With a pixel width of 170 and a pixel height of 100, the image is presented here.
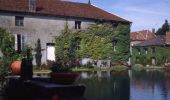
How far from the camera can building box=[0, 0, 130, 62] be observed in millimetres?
37250

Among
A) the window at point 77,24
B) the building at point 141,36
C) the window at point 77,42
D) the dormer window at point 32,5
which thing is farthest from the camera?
the building at point 141,36

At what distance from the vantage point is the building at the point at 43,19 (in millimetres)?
37250

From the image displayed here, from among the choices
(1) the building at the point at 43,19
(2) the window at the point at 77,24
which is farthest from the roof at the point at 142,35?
(2) the window at the point at 77,24

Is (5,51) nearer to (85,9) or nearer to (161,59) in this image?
(85,9)

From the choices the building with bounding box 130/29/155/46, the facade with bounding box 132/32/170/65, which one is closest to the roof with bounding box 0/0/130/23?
the facade with bounding box 132/32/170/65

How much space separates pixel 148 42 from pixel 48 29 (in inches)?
1277

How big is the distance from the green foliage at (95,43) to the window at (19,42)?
13.0ft

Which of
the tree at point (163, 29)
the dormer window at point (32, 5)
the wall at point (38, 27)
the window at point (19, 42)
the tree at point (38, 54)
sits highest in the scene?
the tree at point (163, 29)

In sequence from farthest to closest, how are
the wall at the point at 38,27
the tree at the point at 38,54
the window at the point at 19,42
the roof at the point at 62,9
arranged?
1. the tree at the point at 38,54
2. the roof at the point at 62,9
3. the wall at the point at 38,27
4. the window at the point at 19,42

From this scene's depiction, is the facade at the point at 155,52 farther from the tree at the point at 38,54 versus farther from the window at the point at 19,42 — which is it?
the window at the point at 19,42

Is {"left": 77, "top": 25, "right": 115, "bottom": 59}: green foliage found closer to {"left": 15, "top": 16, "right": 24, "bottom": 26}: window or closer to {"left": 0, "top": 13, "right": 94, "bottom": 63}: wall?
{"left": 0, "top": 13, "right": 94, "bottom": 63}: wall

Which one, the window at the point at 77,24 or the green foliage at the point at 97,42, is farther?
the window at the point at 77,24

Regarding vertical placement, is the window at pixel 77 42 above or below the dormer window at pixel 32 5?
below

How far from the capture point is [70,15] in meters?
40.7
